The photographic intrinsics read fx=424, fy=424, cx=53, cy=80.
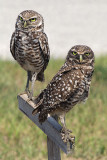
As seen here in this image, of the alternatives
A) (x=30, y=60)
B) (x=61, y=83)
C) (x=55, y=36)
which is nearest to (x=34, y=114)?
(x=61, y=83)

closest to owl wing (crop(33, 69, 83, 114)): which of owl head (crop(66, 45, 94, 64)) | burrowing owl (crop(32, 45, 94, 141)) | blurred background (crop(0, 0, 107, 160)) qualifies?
burrowing owl (crop(32, 45, 94, 141))

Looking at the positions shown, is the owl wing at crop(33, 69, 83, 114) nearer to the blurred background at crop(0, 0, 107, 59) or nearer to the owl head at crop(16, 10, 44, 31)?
the owl head at crop(16, 10, 44, 31)

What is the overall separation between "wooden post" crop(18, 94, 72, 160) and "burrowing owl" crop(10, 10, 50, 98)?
0.48 metres

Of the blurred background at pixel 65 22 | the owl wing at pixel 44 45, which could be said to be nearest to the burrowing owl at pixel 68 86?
the owl wing at pixel 44 45

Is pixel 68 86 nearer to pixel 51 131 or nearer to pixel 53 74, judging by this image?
pixel 51 131

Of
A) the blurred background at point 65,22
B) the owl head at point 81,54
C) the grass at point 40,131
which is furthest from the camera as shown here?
the blurred background at point 65,22

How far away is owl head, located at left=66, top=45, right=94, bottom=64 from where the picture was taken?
13.3 feet

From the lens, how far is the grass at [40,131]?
6.54 metres

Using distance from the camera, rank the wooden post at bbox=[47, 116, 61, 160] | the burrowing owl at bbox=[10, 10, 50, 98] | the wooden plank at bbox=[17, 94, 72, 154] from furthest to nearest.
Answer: the burrowing owl at bbox=[10, 10, 50, 98] → the wooden post at bbox=[47, 116, 61, 160] → the wooden plank at bbox=[17, 94, 72, 154]

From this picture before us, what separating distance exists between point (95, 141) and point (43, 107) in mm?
2713

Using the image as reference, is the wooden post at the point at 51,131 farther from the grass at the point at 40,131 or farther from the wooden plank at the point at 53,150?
the grass at the point at 40,131

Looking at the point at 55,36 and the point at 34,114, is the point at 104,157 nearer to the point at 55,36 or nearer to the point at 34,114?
the point at 34,114

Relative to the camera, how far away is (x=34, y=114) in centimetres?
423

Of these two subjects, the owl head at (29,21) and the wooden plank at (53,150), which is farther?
the owl head at (29,21)
